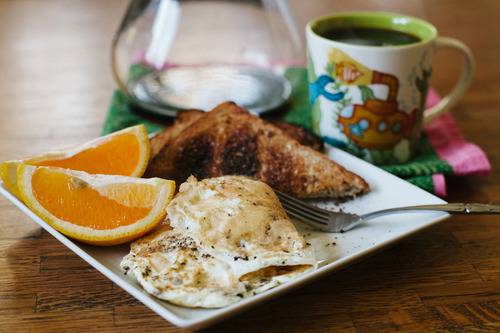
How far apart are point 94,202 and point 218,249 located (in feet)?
0.63

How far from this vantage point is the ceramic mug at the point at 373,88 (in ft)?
3.73

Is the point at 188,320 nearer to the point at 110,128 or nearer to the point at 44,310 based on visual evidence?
the point at 44,310

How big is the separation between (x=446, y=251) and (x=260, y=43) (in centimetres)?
79

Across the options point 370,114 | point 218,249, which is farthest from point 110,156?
point 370,114

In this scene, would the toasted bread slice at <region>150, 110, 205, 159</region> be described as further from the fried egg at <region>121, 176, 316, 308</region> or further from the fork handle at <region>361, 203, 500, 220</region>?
the fork handle at <region>361, 203, 500, 220</region>

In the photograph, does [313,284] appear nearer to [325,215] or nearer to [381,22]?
[325,215]

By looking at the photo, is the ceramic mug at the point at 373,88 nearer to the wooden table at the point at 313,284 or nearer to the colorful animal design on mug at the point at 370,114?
the colorful animal design on mug at the point at 370,114

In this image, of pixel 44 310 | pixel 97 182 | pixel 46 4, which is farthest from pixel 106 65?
pixel 44 310

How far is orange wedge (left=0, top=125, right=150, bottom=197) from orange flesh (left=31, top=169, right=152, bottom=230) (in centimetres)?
8

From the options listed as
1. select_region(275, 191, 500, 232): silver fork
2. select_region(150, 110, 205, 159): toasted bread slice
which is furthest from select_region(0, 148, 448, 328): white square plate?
select_region(150, 110, 205, 159): toasted bread slice

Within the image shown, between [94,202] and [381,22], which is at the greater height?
[381,22]

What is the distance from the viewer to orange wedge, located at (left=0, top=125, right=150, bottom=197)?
997mm

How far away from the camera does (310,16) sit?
6.93ft

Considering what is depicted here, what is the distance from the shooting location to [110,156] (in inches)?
40.2
